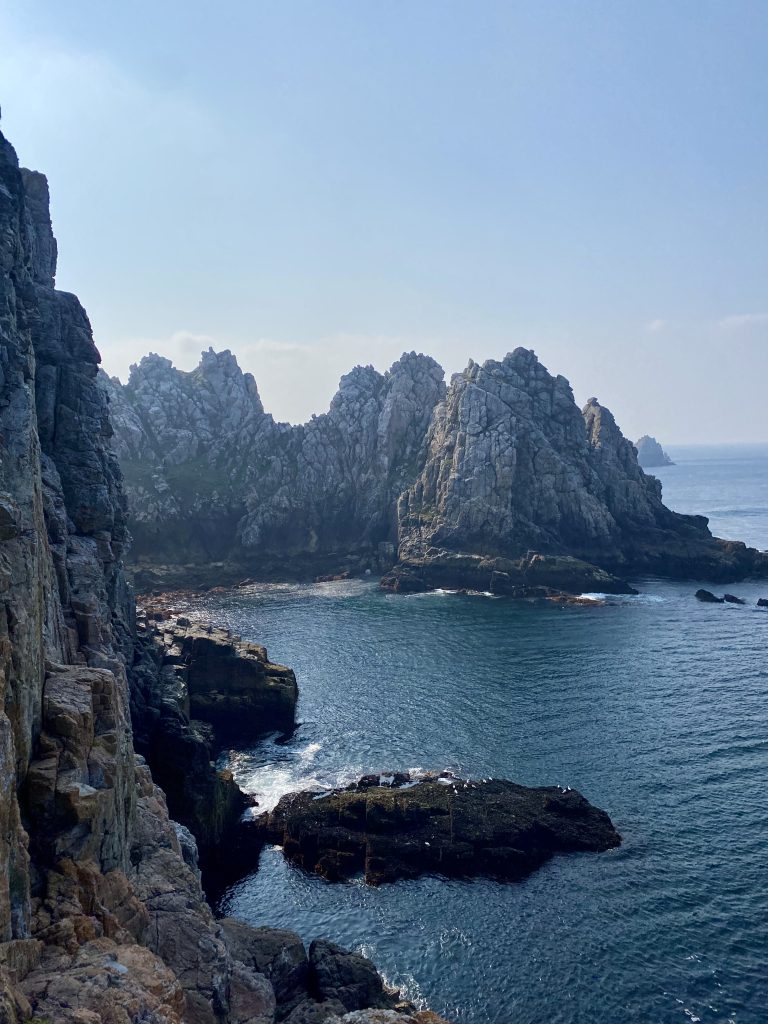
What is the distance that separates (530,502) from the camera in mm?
130625

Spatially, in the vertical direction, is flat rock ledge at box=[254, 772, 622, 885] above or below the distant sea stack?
below

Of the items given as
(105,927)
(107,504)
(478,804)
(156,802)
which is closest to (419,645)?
(478,804)

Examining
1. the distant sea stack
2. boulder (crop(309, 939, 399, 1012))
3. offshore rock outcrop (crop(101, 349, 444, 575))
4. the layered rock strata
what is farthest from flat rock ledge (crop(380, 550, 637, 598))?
boulder (crop(309, 939, 399, 1012))

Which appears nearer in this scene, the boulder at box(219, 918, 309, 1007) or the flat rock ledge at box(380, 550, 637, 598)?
the boulder at box(219, 918, 309, 1007)

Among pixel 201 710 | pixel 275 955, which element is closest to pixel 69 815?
pixel 275 955

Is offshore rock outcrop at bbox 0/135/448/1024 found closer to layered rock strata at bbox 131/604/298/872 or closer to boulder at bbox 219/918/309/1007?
boulder at bbox 219/918/309/1007

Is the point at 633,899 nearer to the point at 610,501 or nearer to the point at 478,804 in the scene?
the point at 478,804

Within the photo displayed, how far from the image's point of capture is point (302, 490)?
14850 centimetres

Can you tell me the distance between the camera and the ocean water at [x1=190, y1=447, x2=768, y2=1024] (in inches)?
1425

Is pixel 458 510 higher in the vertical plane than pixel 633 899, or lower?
higher

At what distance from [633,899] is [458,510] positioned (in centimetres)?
9151

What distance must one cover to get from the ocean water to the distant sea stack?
17630 mm

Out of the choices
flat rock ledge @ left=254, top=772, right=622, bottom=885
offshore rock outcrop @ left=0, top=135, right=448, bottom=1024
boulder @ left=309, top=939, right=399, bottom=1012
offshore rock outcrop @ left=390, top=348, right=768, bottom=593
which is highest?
offshore rock outcrop @ left=390, top=348, right=768, bottom=593

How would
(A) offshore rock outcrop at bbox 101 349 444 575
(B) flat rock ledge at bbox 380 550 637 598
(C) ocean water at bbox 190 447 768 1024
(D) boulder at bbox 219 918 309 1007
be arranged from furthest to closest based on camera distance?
(A) offshore rock outcrop at bbox 101 349 444 575 → (B) flat rock ledge at bbox 380 550 637 598 → (C) ocean water at bbox 190 447 768 1024 → (D) boulder at bbox 219 918 309 1007
